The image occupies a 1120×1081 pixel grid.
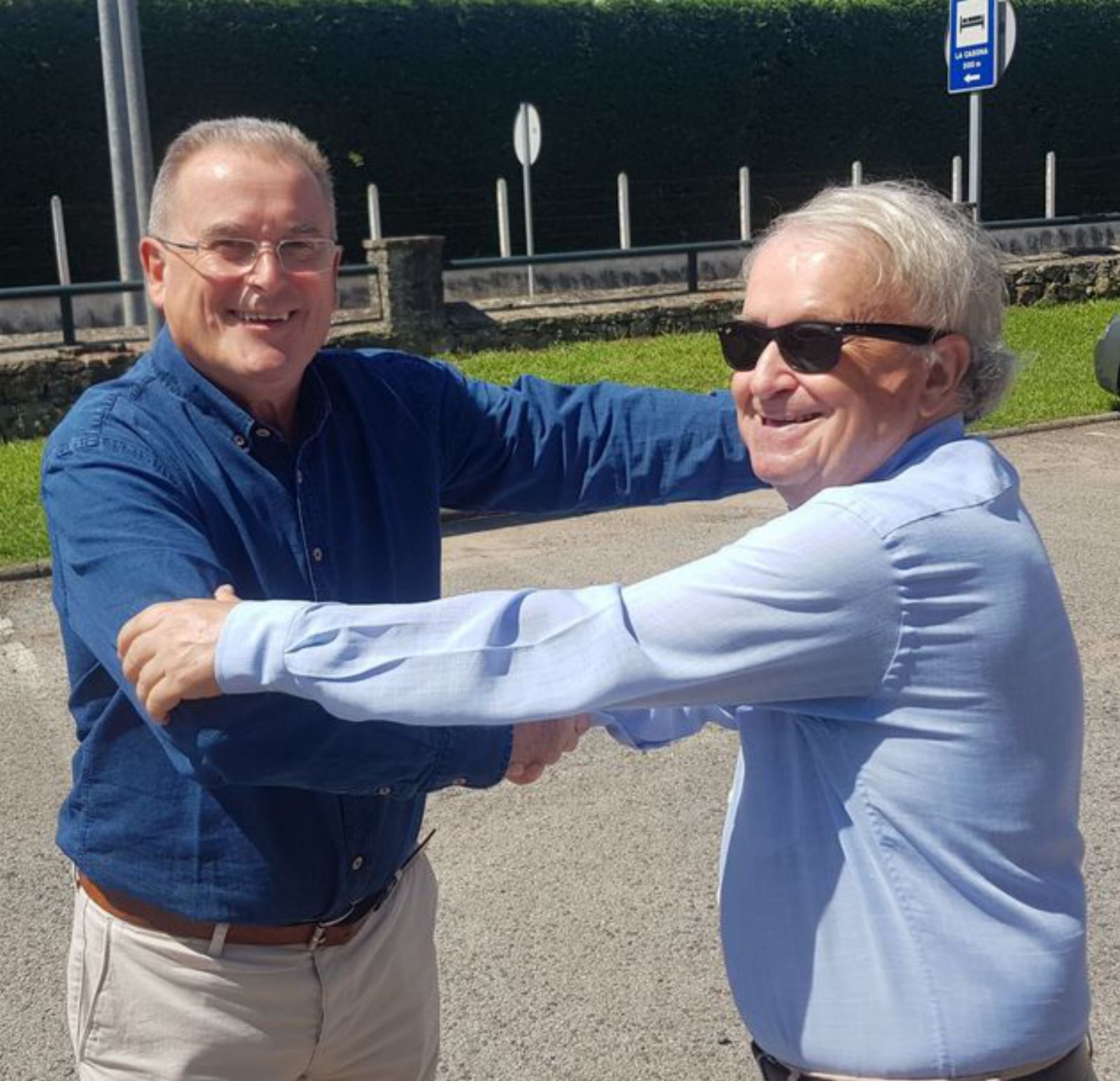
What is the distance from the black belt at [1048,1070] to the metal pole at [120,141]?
1089 cm

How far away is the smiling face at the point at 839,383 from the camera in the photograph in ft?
5.92

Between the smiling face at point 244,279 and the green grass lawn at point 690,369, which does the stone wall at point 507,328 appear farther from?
the smiling face at point 244,279

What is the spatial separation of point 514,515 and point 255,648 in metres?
8.47

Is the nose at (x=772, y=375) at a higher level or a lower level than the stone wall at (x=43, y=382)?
higher

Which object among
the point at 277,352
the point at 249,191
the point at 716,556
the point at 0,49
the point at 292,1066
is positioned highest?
the point at 0,49

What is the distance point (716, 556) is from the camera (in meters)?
1.66

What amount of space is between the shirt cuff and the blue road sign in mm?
11959

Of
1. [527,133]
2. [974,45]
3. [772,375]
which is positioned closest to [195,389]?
[772,375]

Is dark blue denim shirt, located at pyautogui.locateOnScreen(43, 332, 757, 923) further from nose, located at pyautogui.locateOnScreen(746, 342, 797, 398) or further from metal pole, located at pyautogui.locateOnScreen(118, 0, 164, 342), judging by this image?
metal pole, located at pyautogui.locateOnScreen(118, 0, 164, 342)

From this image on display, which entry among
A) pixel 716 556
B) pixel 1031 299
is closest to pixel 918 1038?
pixel 716 556

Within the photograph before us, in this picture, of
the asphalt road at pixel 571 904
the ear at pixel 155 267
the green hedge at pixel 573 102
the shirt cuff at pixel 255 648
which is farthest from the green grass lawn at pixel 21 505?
the green hedge at pixel 573 102

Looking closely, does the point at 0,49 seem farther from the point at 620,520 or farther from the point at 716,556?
the point at 716,556

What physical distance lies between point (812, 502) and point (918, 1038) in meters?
0.63

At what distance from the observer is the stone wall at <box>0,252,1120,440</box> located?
12.4 metres
